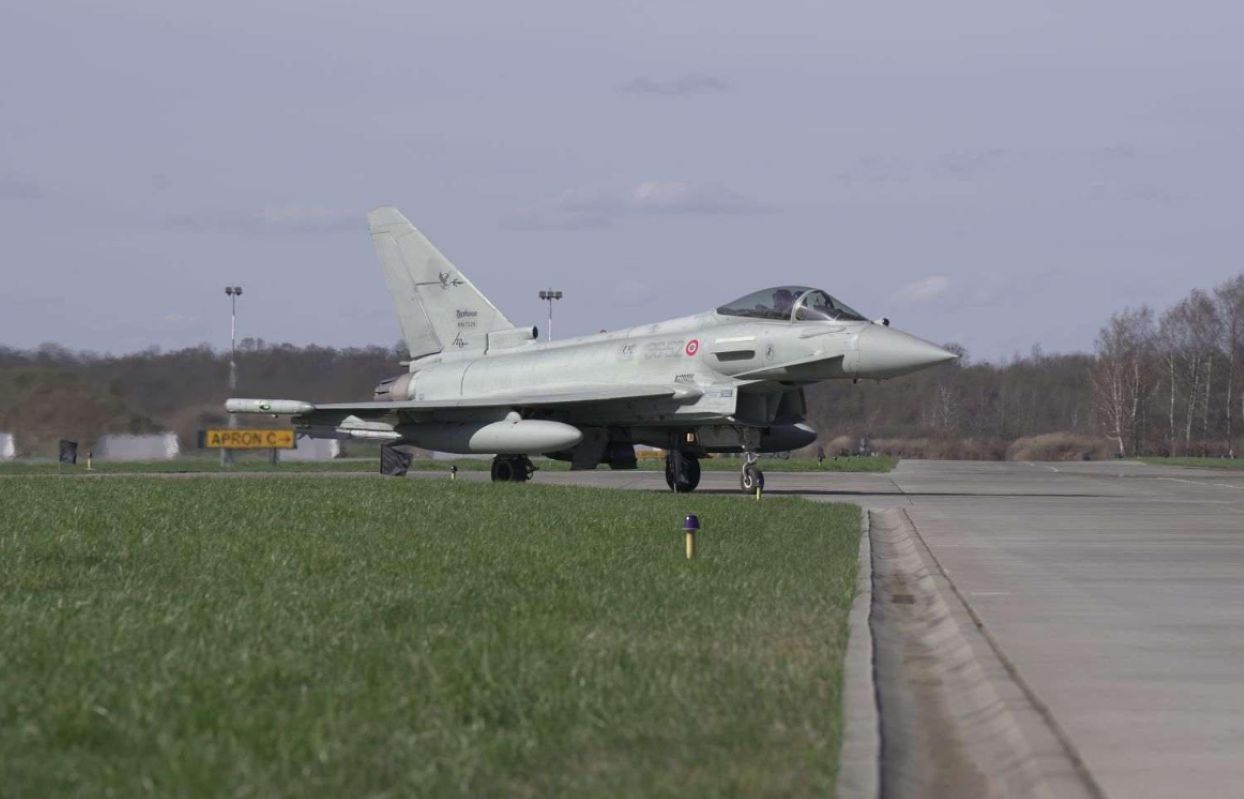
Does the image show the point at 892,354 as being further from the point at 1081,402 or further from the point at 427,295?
the point at 1081,402

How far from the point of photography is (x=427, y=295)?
104 ft

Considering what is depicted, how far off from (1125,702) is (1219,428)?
276 ft

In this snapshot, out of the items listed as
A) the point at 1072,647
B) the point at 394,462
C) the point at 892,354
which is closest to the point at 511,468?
the point at 394,462

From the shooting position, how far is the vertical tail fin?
31.3 m

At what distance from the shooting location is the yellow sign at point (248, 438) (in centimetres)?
4266

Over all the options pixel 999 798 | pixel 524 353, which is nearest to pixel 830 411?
pixel 524 353

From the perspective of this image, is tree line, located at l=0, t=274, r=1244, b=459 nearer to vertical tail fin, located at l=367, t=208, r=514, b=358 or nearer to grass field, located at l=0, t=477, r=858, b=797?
vertical tail fin, located at l=367, t=208, r=514, b=358

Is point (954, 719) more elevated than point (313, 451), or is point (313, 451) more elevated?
point (313, 451)

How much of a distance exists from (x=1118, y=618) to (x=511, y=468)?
19.7 metres

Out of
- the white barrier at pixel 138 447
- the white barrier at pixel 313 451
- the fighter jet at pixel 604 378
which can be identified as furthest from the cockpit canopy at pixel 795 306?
the white barrier at pixel 313 451

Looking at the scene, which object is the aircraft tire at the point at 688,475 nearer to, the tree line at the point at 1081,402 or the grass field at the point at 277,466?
the grass field at the point at 277,466

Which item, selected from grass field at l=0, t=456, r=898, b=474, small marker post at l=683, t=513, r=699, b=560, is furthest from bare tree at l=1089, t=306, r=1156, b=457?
small marker post at l=683, t=513, r=699, b=560

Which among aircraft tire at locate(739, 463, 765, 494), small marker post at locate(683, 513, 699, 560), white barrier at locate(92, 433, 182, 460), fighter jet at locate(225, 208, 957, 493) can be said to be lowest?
small marker post at locate(683, 513, 699, 560)

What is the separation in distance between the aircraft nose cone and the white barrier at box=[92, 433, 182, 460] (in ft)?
73.0
